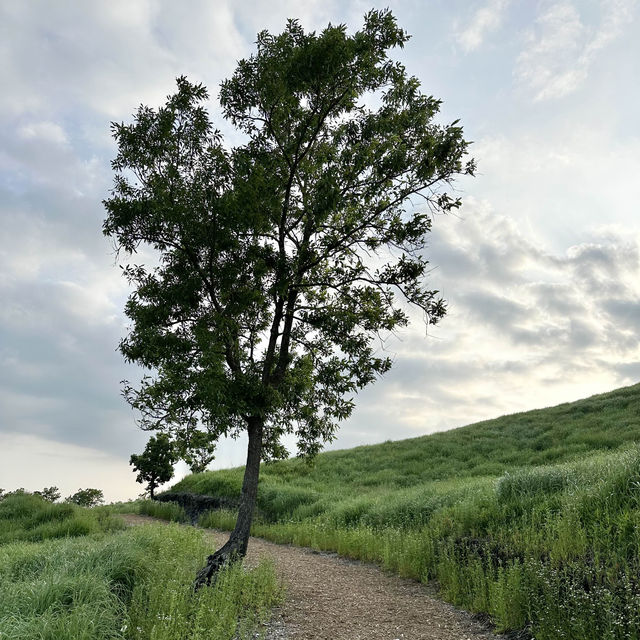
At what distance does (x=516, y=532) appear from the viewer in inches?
357

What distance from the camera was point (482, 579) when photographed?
8.20 m

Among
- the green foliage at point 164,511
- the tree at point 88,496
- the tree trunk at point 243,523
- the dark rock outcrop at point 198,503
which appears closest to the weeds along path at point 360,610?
the tree trunk at point 243,523

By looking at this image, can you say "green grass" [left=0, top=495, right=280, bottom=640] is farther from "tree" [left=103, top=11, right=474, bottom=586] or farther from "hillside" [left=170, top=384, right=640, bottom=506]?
"hillside" [left=170, top=384, right=640, bottom=506]

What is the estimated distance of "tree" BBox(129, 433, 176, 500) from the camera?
30.6 meters

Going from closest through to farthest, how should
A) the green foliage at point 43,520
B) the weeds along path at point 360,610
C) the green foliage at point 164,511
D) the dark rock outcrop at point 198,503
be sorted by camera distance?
the weeds along path at point 360,610 < the green foliage at point 43,520 < the dark rock outcrop at point 198,503 < the green foliage at point 164,511

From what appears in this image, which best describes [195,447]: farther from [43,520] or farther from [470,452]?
[470,452]

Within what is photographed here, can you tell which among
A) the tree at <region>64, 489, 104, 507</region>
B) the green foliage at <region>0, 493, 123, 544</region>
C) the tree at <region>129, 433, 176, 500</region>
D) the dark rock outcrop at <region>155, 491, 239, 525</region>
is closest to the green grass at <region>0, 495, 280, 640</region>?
the green foliage at <region>0, 493, 123, 544</region>

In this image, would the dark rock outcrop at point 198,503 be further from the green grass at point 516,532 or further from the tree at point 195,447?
the tree at point 195,447

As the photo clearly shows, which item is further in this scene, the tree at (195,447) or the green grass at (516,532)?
the tree at (195,447)

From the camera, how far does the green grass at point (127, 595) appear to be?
562cm

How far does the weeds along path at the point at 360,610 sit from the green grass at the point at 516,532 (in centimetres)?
45

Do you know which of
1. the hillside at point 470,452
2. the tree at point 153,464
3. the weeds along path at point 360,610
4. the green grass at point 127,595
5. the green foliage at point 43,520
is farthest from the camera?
the tree at point 153,464

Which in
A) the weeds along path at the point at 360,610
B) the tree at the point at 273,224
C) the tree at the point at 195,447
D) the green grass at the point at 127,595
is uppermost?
the tree at the point at 273,224

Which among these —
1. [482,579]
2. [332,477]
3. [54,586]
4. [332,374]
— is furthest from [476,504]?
[332,477]
